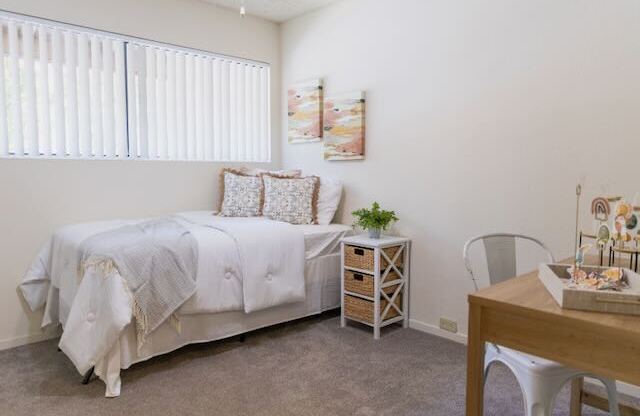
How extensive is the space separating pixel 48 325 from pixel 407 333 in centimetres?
244

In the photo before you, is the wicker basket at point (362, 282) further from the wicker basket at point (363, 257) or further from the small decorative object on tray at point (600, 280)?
the small decorative object on tray at point (600, 280)

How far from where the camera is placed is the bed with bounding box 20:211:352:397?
2221 mm

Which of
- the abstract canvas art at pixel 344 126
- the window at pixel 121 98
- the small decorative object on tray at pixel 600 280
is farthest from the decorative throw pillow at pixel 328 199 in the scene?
the small decorative object on tray at pixel 600 280

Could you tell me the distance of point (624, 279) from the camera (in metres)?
1.36

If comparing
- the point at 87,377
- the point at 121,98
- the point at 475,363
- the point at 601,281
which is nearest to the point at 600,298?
the point at 601,281

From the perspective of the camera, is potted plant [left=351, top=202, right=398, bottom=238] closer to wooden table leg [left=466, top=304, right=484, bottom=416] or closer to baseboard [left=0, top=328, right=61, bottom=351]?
wooden table leg [left=466, top=304, right=484, bottom=416]

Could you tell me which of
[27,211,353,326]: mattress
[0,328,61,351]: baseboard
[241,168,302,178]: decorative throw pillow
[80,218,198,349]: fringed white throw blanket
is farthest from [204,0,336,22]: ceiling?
[0,328,61,351]: baseboard

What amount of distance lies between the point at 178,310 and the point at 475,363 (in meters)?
1.76

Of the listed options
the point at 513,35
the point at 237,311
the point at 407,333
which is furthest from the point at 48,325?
the point at 513,35

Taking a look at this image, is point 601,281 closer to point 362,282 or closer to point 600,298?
point 600,298

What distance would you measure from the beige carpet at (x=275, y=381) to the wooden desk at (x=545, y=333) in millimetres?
935

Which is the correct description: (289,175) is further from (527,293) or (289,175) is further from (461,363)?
(527,293)

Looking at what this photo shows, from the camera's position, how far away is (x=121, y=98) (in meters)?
3.29

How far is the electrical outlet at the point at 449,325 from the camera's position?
2.94 meters
